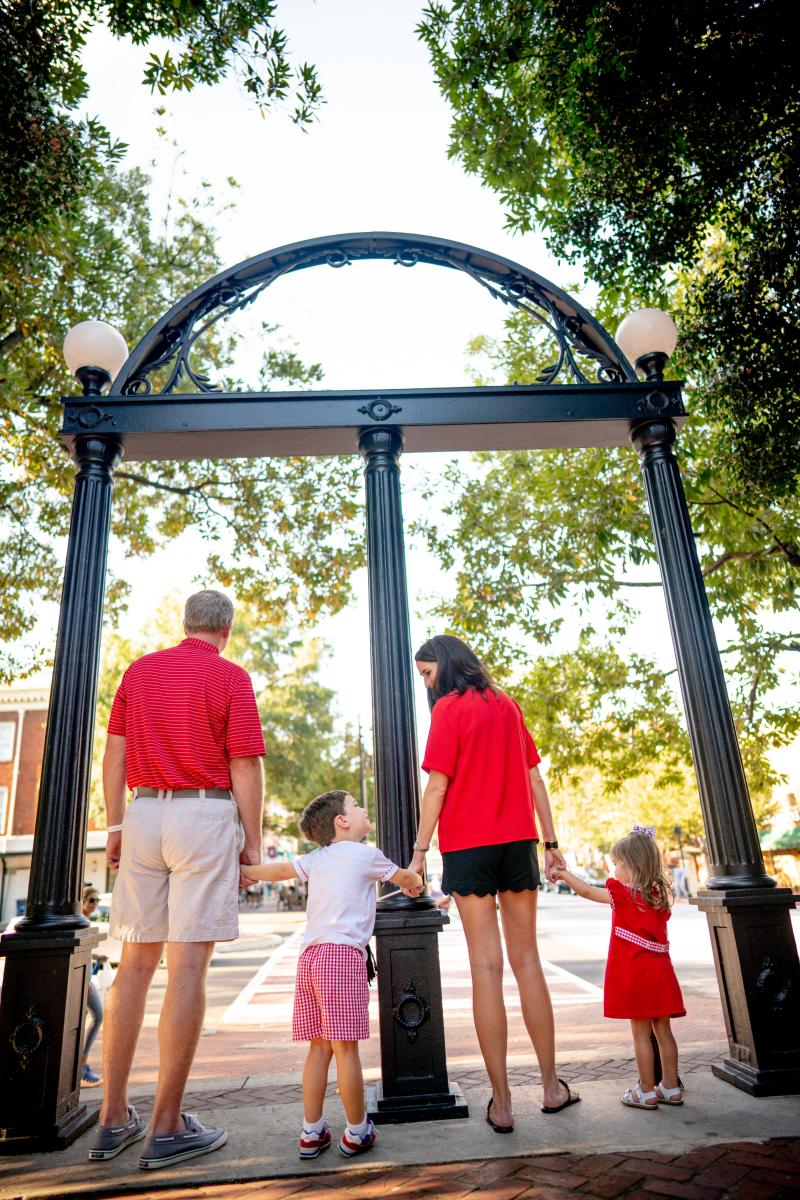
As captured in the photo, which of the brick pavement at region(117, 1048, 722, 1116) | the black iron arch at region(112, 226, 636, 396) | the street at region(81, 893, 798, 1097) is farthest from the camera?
the street at region(81, 893, 798, 1097)

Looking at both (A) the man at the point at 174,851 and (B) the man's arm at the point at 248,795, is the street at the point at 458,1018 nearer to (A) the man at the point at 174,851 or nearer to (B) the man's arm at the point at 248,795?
(A) the man at the point at 174,851

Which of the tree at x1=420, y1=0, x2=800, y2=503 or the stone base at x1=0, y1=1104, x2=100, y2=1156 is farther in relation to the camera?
the tree at x1=420, y1=0, x2=800, y2=503

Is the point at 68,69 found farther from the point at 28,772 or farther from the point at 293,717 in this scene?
the point at 28,772

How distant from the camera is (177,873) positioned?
9.28 ft

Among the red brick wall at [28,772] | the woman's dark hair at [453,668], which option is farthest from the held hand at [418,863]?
the red brick wall at [28,772]

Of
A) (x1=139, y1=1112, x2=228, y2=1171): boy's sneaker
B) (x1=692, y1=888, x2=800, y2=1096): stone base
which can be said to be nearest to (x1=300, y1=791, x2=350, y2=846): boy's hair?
(x1=139, y1=1112, x2=228, y2=1171): boy's sneaker

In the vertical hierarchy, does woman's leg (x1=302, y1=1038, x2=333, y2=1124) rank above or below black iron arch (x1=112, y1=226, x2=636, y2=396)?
below

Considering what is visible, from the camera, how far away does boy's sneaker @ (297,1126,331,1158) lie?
2.66 meters

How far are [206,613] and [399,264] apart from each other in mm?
2792

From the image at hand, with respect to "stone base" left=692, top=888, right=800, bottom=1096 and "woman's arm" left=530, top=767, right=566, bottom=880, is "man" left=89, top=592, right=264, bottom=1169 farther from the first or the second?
"stone base" left=692, top=888, right=800, bottom=1096

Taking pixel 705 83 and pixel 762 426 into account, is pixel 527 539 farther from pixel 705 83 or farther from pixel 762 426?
pixel 705 83

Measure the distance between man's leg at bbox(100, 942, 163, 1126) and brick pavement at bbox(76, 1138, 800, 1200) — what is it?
0.45m

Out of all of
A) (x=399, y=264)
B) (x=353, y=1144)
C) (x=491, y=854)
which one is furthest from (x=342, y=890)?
(x=399, y=264)

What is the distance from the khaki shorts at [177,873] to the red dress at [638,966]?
1.68 meters
